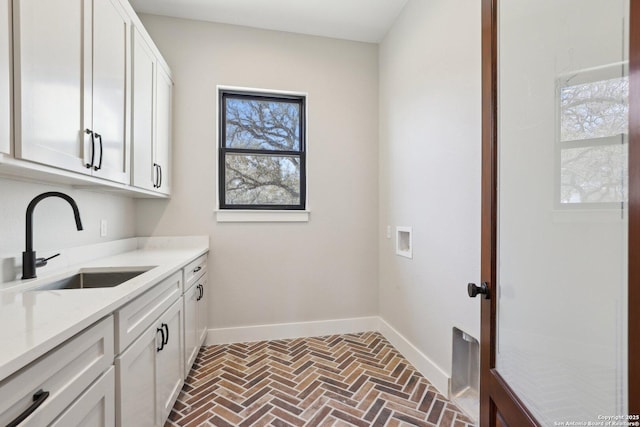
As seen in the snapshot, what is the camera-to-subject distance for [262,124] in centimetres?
303

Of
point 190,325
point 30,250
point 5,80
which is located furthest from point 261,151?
point 5,80

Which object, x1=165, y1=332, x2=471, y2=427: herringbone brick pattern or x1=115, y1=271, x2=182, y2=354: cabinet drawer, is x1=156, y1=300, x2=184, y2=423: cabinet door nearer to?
x1=115, y1=271, x2=182, y2=354: cabinet drawer

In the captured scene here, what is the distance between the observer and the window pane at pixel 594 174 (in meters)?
0.64

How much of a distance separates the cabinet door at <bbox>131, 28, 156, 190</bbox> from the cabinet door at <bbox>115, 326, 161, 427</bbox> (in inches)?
43.2

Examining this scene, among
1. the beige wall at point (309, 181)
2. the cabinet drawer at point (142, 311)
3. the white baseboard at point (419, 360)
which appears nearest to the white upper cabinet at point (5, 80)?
the cabinet drawer at point (142, 311)

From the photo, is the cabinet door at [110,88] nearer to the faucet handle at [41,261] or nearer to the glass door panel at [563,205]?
the faucet handle at [41,261]

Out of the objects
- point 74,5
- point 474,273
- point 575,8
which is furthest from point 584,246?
point 74,5

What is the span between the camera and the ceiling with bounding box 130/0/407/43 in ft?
8.46

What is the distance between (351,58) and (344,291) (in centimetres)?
254

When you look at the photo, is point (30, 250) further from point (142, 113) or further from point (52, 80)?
point (142, 113)

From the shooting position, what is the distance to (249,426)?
5.64ft

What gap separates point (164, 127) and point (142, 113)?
1.57ft

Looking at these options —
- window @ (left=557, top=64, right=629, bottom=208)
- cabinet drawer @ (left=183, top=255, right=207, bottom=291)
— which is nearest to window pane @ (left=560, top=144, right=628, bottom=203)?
window @ (left=557, top=64, right=629, bottom=208)

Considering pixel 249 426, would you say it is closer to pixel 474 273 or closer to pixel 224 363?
pixel 224 363
